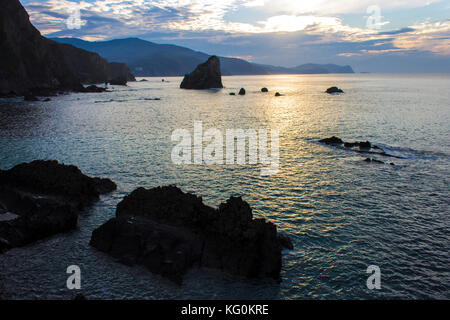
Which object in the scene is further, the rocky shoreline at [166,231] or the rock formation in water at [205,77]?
the rock formation in water at [205,77]

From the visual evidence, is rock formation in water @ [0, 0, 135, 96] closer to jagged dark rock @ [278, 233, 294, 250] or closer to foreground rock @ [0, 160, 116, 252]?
foreground rock @ [0, 160, 116, 252]

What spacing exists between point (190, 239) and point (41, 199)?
11099mm

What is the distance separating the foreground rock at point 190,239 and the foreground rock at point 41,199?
321 cm

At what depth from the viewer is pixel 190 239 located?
1622 cm

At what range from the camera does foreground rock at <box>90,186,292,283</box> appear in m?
15.0

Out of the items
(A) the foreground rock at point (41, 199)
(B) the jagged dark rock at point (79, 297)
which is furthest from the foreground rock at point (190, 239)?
(A) the foreground rock at point (41, 199)

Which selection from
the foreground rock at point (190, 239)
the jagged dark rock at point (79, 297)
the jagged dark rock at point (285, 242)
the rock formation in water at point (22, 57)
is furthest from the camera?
the rock formation in water at point (22, 57)

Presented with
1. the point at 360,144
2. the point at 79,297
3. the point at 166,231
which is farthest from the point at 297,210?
the point at 360,144

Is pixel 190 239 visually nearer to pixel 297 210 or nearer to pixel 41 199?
pixel 297 210

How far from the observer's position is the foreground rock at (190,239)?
15.0 m

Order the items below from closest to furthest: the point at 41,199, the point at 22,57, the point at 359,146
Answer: the point at 41,199
the point at 359,146
the point at 22,57

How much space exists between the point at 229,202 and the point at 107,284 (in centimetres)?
742

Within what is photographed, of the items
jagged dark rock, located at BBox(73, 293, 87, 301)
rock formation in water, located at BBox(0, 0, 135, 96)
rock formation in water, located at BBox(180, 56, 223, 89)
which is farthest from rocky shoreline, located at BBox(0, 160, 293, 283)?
rock formation in water, located at BBox(180, 56, 223, 89)

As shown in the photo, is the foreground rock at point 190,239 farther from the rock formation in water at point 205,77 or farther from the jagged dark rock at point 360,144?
the rock formation in water at point 205,77
